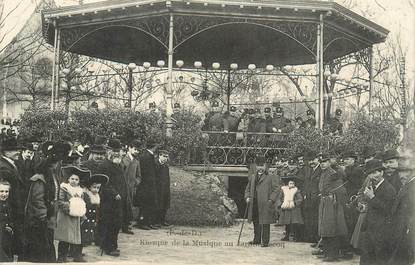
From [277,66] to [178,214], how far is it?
10.7 m

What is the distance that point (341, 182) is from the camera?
879 cm

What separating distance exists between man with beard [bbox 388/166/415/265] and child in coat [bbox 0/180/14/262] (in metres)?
4.54

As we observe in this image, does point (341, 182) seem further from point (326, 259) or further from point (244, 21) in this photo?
point (244, 21)

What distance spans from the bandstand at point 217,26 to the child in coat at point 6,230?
21.8 feet

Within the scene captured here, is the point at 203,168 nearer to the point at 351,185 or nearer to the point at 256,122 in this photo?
the point at 256,122

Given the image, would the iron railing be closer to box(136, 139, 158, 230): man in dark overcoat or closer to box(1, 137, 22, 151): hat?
box(136, 139, 158, 230): man in dark overcoat

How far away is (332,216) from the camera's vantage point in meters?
8.62

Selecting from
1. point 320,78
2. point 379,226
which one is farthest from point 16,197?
point 320,78

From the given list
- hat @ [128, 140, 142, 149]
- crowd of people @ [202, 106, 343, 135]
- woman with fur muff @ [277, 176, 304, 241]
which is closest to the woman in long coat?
woman with fur muff @ [277, 176, 304, 241]

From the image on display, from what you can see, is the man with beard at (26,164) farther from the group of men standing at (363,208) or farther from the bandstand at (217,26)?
the bandstand at (217,26)

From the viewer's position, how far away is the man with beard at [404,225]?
251 inches

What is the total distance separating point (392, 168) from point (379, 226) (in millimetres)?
730

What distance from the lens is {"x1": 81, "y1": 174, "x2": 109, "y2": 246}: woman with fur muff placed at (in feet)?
24.4

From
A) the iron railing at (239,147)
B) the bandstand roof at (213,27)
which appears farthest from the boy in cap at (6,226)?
the bandstand roof at (213,27)
